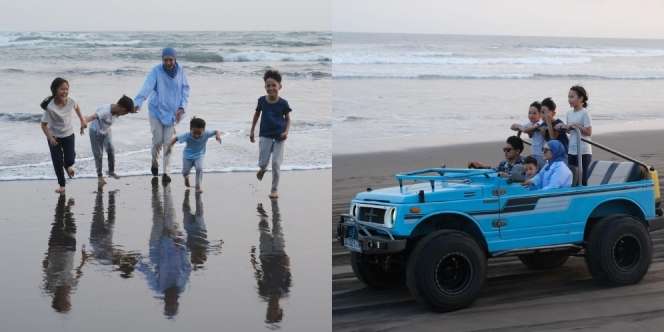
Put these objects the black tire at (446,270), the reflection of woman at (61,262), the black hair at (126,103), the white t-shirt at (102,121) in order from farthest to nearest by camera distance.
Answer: the black hair at (126,103)
the white t-shirt at (102,121)
the reflection of woman at (61,262)
the black tire at (446,270)

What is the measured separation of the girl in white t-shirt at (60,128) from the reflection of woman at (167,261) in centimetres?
108

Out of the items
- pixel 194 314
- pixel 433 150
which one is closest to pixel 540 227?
pixel 194 314

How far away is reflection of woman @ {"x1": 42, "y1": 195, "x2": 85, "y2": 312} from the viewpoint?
15.2 feet

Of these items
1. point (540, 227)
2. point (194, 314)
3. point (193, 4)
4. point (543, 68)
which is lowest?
point (194, 314)

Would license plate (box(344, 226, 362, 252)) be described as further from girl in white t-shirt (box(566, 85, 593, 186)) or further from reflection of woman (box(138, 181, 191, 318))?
girl in white t-shirt (box(566, 85, 593, 186))

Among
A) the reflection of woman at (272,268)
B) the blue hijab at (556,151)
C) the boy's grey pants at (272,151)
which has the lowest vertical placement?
the reflection of woman at (272,268)

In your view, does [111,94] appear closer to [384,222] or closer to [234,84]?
[234,84]

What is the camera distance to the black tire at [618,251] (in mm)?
4695

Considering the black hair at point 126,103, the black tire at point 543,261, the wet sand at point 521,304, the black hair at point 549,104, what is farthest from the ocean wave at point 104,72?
the black hair at point 549,104

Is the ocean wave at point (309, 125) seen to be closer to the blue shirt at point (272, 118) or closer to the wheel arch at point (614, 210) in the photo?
the blue shirt at point (272, 118)

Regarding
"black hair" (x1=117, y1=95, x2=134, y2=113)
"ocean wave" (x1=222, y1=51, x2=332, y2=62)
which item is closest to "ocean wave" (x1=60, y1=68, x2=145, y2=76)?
"ocean wave" (x1=222, y1=51, x2=332, y2=62)

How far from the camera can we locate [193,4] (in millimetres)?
24328

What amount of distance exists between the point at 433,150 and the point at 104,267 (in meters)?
4.65

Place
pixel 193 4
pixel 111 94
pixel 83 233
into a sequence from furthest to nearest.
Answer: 1. pixel 193 4
2. pixel 111 94
3. pixel 83 233
